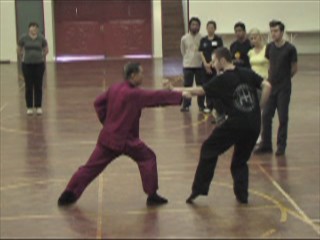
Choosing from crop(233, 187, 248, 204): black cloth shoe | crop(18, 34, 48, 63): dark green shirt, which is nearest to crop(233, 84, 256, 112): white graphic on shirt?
crop(233, 187, 248, 204): black cloth shoe

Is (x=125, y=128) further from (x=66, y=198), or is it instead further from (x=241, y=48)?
(x=241, y=48)

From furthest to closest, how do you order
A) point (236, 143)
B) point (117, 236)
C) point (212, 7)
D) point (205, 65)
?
point (212, 7) → point (205, 65) → point (236, 143) → point (117, 236)

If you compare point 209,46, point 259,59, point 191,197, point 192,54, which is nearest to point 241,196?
point 191,197

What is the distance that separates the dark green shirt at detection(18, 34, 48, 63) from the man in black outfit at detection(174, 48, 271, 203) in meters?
7.19

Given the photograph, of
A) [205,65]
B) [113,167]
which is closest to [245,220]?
[113,167]

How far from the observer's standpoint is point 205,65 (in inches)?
517

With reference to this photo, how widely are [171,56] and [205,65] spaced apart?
716 inches

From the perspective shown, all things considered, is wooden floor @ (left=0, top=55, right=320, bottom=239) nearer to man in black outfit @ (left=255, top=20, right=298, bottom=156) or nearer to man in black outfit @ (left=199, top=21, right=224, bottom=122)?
man in black outfit @ (left=255, top=20, right=298, bottom=156)

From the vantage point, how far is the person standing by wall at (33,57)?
13.6 meters

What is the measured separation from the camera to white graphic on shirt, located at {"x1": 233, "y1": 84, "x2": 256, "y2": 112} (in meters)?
7.04

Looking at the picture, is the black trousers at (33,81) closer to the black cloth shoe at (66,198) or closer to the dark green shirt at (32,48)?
the dark green shirt at (32,48)

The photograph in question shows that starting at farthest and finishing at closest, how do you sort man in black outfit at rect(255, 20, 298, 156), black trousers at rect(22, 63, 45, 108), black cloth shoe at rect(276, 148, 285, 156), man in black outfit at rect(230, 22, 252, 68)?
black trousers at rect(22, 63, 45, 108), man in black outfit at rect(230, 22, 252, 68), black cloth shoe at rect(276, 148, 285, 156), man in black outfit at rect(255, 20, 298, 156)

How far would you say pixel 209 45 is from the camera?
1313 cm

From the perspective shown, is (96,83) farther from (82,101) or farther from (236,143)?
(236,143)
